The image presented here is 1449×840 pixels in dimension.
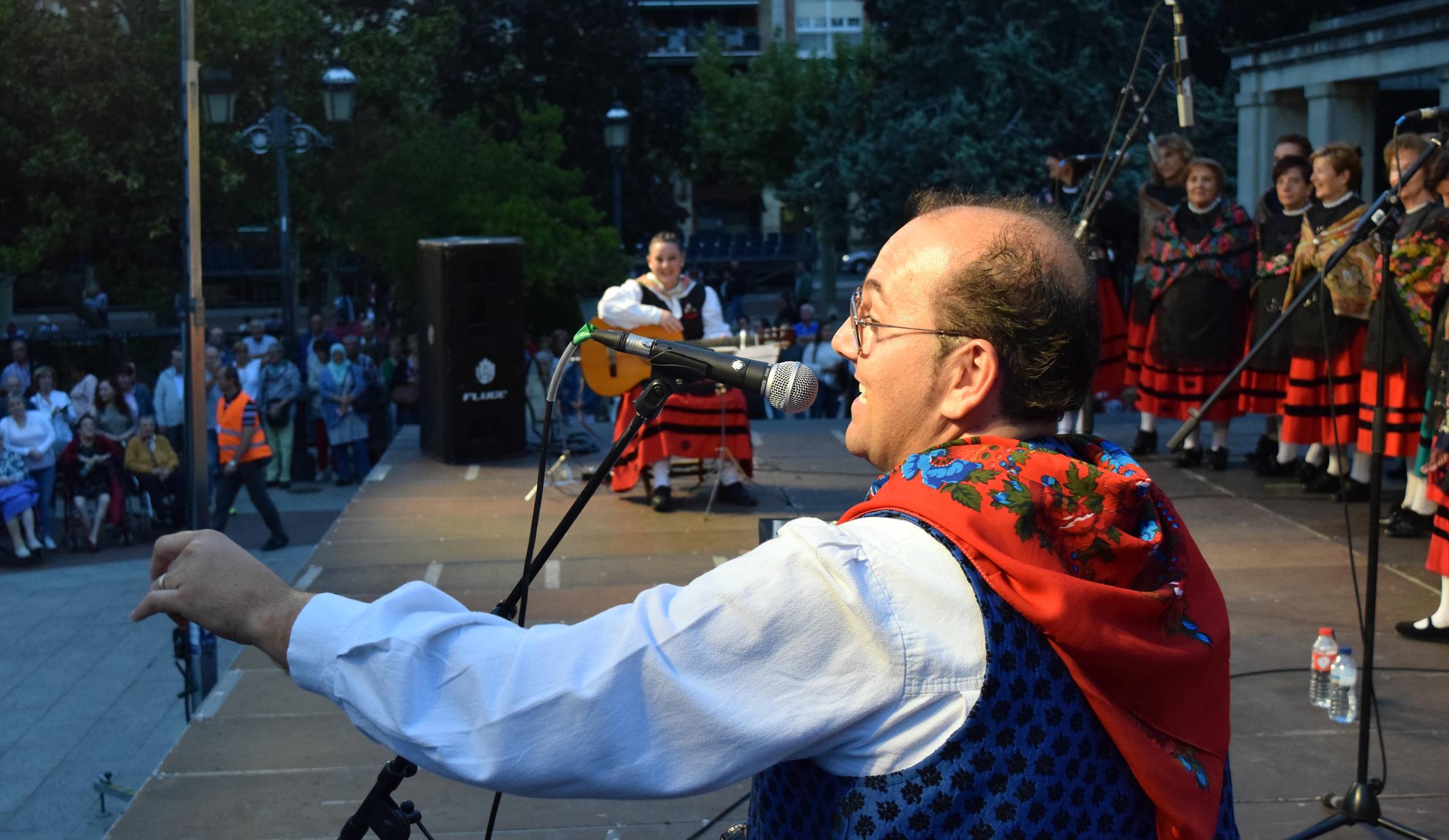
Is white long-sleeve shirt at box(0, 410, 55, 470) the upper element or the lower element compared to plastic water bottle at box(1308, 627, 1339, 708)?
upper

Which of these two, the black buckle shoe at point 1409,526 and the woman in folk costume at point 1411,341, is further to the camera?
the black buckle shoe at point 1409,526

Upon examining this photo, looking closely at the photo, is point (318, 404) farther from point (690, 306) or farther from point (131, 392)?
point (690, 306)

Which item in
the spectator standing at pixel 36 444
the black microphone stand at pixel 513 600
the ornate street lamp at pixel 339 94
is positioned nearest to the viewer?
the black microphone stand at pixel 513 600

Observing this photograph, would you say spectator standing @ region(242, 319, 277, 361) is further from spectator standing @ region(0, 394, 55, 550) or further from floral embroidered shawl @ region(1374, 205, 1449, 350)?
floral embroidered shawl @ region(1374, 205, 1449, 350)

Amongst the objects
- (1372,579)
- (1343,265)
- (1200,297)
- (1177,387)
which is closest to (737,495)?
(1177,387)

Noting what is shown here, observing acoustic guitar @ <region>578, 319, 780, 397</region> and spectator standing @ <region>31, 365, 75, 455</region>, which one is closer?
acoustic guitar @ <region>578, 319, 780, 397</region>

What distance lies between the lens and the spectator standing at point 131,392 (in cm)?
1302

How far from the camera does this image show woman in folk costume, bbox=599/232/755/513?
7832mm

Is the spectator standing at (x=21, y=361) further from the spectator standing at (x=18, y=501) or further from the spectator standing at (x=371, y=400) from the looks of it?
the spectator standing at (x=371, y=400)

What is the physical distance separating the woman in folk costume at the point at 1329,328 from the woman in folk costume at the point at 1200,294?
0.46m

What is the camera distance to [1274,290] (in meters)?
7.65

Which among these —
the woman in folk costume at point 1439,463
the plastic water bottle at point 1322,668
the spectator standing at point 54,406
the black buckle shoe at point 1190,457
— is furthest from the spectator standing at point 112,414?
Answer: the plastic water bottle at point 1322,668

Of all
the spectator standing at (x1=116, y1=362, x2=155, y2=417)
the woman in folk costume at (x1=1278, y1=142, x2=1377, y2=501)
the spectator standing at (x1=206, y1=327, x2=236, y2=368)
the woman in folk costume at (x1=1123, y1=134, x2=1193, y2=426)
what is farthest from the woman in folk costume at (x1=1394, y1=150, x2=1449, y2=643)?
the spectator standing at (x1=206, y1=327, x2=236, y2=368)

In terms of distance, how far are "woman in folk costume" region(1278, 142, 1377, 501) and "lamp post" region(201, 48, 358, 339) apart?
10154 mm
